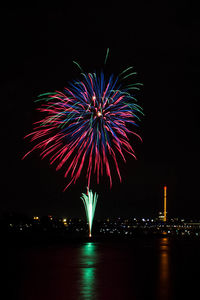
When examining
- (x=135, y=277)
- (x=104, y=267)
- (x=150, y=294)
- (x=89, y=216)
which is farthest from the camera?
(x=89, y=216)

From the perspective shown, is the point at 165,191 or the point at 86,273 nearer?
the point at 86,273

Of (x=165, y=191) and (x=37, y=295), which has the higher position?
(x=165, y=191)

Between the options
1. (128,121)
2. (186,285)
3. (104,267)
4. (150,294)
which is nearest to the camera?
(150,294)

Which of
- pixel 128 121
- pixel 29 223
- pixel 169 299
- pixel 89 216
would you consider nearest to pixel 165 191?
pixel 29 223

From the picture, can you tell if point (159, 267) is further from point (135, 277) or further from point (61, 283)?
point (61, 283)

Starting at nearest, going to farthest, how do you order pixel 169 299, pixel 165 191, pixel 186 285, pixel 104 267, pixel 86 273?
pixel 169 299 → pixel 186 285 → pixel 86 273 → pixel 104 267 → pixel 165 191

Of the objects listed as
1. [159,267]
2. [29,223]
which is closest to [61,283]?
[159,267]

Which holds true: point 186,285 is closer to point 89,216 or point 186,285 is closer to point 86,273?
point 86,273

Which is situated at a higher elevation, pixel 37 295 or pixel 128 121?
pixel 128 121

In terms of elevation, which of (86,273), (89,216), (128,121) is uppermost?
(128,121)
